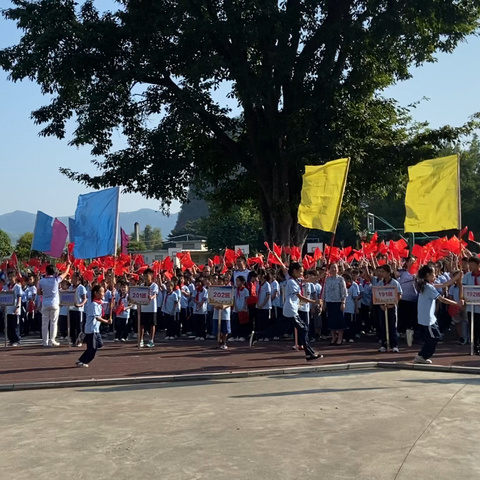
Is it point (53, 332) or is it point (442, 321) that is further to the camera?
point (53, 332)

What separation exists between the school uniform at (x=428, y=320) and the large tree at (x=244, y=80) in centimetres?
1265

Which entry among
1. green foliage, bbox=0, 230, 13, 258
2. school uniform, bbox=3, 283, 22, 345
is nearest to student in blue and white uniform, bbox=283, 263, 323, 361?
school uniform, bbox=3, 283, 22, 345

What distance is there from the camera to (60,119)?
2780 cm

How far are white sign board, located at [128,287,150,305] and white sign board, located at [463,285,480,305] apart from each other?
6761 millimetres

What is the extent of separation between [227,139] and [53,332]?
12339 millimetres

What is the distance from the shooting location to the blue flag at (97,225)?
1814cm

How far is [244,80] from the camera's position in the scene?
80.7ft

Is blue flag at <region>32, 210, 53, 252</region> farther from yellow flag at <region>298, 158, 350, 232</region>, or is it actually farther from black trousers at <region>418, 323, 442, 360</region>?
black trousers at <region>418, 323, 442, 360</region>

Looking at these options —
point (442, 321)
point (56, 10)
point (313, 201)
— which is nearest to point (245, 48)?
point (56, 10)

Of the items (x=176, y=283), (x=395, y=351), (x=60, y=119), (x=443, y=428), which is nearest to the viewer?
(x=443, y=428)

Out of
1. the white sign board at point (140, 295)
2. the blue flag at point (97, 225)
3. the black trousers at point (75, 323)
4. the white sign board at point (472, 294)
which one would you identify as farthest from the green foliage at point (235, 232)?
the white sign board at point (472, 294)

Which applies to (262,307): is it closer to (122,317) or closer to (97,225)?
(122,317)

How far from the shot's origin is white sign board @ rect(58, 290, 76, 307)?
17.6 meters

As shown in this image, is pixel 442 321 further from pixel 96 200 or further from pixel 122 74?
pixel 122 74
